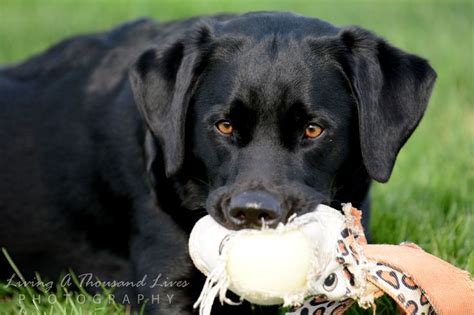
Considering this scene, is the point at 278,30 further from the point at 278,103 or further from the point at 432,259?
the point at 432,259

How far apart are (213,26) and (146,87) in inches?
14.7

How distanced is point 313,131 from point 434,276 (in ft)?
2.19

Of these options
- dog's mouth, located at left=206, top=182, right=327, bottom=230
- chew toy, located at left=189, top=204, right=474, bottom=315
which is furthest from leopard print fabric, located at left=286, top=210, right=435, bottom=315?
dog's mouth, located at left=206, top=182, right=327, bottom=230

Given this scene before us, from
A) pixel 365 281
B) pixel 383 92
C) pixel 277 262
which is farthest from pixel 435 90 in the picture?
pixel 277 262

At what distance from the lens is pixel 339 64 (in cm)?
336

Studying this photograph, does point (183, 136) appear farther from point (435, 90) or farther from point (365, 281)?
point (435, 90)

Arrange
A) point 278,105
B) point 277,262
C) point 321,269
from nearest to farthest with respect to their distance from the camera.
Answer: point 277,262 < point 321,269 < point 278,105

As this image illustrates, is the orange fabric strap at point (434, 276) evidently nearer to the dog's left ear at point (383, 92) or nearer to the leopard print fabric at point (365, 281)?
the leopard print fabric at point (365, 281)

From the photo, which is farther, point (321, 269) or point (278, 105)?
point (278, 105)

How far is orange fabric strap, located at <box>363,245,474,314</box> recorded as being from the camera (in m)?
2.85

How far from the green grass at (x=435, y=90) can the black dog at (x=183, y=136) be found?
0.37 metres

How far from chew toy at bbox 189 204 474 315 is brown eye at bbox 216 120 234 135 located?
1.18 feet

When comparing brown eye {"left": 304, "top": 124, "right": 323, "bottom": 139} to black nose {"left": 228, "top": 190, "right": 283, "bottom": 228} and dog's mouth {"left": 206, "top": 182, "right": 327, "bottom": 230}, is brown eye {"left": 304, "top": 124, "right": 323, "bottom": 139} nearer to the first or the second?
dog's mouth {"left": 206, "top": 182, "right": 327, "bottom": 230}

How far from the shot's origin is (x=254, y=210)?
2775 mm
